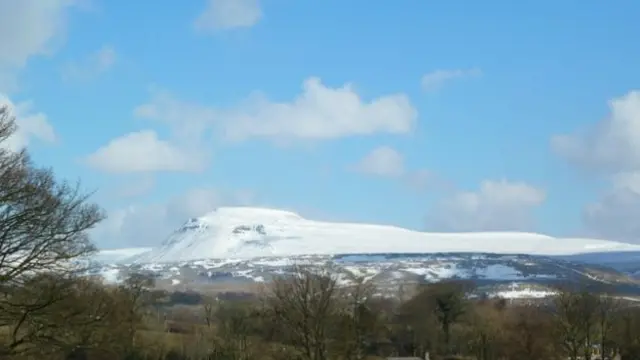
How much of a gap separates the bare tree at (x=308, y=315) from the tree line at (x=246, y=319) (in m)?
0.11

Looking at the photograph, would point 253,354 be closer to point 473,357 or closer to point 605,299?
point 473,357

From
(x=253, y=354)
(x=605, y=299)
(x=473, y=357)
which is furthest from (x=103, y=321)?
(x=605, y=299)

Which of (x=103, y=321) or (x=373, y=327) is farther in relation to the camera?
(x=373, y=327)

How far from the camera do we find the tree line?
25344 mm

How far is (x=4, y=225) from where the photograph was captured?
25078 millimetres

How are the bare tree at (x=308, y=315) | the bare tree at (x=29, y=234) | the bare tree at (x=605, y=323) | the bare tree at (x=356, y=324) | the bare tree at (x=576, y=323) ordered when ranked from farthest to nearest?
the bare tree at (x=605, y=323), the bare tree at (x=576, y=323), the bare tree at (x=356, y=324), the bare tree at (x=308, y=315), the bare tree at (x=29, y=234)

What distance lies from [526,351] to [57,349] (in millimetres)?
72783

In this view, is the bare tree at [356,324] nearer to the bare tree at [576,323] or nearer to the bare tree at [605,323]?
the bare tree at [576,323]

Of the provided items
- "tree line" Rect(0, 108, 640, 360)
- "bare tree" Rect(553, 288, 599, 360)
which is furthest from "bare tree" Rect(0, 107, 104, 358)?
"bare tree" Rect(553, 288, 599, 360)

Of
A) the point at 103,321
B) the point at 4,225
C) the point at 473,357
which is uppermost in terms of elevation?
the point at 4,225

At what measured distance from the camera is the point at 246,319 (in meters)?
107

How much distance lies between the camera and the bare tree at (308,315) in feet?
235

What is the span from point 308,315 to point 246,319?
119 feet

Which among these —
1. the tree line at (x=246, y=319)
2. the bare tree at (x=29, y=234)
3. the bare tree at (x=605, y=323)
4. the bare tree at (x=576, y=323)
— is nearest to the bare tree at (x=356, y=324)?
the tree line at (x=246, y=319)
